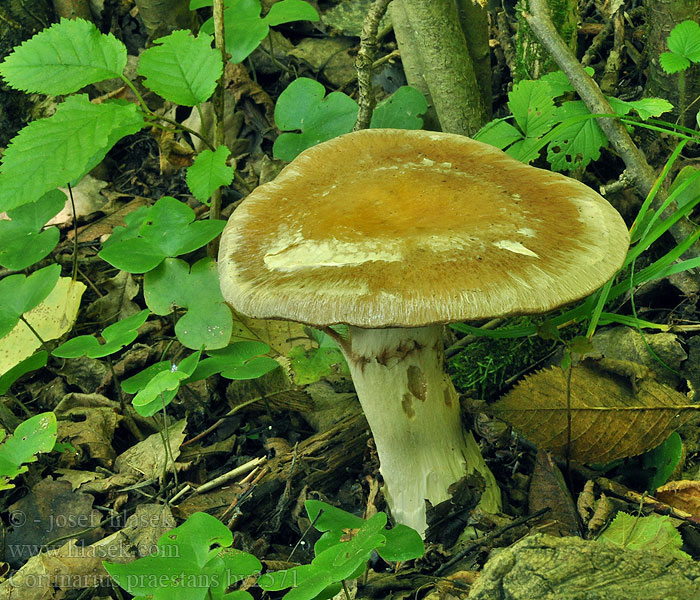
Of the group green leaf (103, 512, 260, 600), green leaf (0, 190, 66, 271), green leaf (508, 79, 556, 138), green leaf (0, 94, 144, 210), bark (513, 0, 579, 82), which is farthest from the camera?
bark (513, 0, 579, 82)

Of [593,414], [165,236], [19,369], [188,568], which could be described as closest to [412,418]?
[593,414]

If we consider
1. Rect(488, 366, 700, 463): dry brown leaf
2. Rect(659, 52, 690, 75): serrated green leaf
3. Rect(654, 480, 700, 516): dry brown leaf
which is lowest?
Rect(654, 480, 700, 516): dry brown leaf

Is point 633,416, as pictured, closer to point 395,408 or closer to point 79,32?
point 395,408

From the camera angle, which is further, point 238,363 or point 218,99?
point 218,99

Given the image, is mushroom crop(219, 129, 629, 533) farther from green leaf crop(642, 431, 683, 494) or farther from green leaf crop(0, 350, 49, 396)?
green leaf crop(0, 350, 49, 396)

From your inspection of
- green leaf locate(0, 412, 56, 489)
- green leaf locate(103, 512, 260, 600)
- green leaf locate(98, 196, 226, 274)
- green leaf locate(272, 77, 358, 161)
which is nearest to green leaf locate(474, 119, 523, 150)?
green leaf locate(272, 77, 358, 161)

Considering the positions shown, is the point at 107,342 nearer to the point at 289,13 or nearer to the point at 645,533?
the point at 289,13
